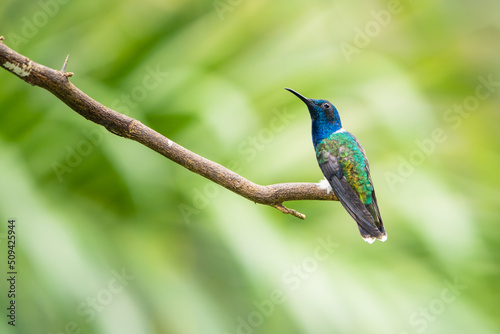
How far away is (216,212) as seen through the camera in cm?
181

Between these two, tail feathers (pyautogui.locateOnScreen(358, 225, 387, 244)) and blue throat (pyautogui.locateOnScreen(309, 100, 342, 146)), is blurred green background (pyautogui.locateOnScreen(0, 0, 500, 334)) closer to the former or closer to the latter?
blue throat (pyautogui.locateOnScreen(309, 100, 342, 146))

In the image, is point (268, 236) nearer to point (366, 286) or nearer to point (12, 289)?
point (366, 286)

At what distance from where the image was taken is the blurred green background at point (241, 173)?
1.68 meters

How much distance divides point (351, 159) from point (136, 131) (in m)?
0.71

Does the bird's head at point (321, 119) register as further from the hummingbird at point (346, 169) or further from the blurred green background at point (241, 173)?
the blurred green background at point (241, 173)

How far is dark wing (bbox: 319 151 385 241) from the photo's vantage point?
1201 mm

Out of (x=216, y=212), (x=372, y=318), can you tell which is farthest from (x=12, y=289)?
(x=372, y=318)

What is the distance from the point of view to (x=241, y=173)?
1.92 meters

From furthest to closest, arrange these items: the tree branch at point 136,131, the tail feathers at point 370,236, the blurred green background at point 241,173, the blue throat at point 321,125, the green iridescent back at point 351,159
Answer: the blurred green background at point 241,173 < the blue throat at point 321,125 < the green iridescent back at point 351,159 < the tail feathers at point 370,236 < the tree branch at point 136,131

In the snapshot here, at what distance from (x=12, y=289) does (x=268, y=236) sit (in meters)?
0.85

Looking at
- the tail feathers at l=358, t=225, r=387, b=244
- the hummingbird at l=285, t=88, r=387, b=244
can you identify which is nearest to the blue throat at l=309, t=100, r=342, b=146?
the hummingbird at l=285, t=88, r=387, b=244

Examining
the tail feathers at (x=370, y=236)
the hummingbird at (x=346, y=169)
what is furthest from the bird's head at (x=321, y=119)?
the tail feathers at (x=370, y=236)

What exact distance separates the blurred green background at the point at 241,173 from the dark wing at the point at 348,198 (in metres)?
0.43

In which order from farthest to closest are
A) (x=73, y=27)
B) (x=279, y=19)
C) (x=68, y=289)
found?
1. (x=279, y=19)
2. (x=73, y=27)
3. (x=68, y=289)
